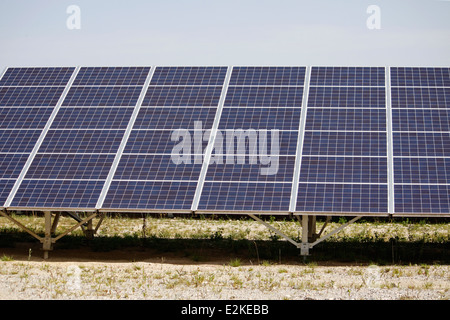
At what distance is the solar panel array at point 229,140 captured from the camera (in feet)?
66.3

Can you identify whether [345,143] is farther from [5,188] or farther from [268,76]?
[5,188]

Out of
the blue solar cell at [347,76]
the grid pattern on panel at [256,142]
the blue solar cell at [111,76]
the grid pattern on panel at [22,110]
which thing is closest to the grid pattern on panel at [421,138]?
the blue solar cell at [347,76]

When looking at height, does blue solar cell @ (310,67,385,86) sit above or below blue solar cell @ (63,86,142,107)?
above

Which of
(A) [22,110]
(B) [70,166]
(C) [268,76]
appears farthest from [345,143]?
(A) [22,110]

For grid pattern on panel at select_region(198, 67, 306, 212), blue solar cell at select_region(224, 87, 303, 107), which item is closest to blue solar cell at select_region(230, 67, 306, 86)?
grid pattern on panel at select_region(198, 67, 306, 212)

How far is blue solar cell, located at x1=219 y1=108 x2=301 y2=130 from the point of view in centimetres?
2231

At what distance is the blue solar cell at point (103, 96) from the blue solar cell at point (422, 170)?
8.82 m

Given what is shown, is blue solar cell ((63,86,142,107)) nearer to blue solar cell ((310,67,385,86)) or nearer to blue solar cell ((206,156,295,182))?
blue solar cell ((206,156,295,182))

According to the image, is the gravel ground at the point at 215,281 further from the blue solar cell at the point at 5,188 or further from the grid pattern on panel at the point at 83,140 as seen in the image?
the grid pattern on panel at the point at 83,140

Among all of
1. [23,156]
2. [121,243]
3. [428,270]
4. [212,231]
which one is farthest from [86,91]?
[428,270]

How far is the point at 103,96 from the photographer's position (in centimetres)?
2431

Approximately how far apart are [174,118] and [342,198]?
6.23 m

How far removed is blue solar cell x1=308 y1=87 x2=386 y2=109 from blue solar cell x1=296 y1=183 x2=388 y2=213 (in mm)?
3649
